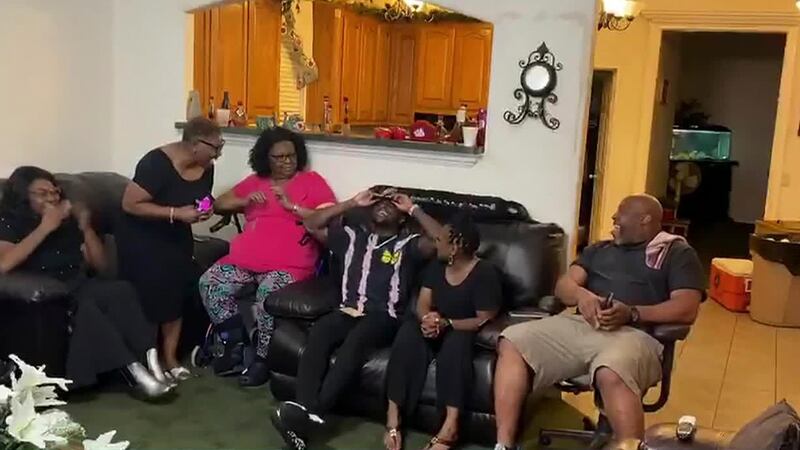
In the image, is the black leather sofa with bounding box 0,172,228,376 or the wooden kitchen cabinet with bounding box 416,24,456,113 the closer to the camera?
the black leather sofa with bounding box 0,172,228,376

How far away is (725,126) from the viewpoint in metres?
10.8

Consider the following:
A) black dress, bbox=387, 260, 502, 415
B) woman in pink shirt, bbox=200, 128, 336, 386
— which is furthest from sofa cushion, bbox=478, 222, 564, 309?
woman in pink shirt, bbox=200, 128, 336, 386

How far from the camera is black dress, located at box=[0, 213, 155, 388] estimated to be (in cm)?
354

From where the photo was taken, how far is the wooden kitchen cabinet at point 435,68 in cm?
771

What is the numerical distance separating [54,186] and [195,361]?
1063mm

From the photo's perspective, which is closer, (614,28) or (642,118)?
(614,28)

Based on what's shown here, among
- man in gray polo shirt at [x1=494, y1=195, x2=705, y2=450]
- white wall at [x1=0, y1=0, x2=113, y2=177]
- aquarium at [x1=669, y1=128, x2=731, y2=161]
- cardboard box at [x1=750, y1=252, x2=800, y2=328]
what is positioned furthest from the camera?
aquarium at [x1=669, y1=128, x2=731, y2=161]

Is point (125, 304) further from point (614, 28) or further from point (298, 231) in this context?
point (614, 28)

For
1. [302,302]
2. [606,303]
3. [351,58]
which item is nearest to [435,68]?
[351,58]

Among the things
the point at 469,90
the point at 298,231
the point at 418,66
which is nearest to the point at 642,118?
the point at 469,90

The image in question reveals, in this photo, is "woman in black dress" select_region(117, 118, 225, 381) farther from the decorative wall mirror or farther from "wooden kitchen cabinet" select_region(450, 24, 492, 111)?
"wooden kitchen cabinet" select_region(450, 24, 492, 111)

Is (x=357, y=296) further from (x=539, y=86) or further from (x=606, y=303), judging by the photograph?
(x=539, y=86)

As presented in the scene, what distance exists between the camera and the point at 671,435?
90.8 inches

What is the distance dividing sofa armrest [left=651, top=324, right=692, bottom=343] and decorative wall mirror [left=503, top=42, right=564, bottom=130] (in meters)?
1.20
